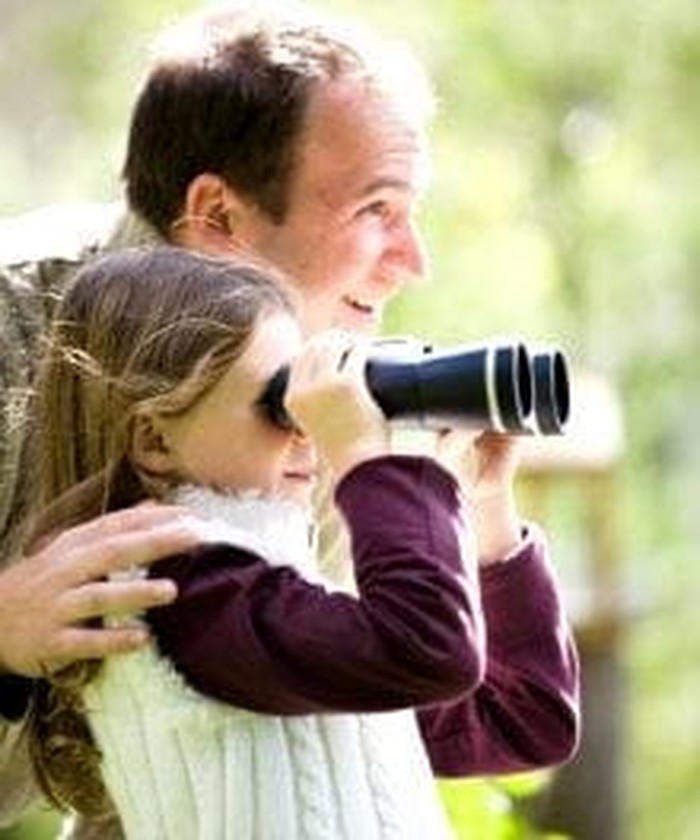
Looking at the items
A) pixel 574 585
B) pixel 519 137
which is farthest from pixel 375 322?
pixel 519 137

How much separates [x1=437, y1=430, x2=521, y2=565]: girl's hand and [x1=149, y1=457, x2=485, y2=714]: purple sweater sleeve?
287mm

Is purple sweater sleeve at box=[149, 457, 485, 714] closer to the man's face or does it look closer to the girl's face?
the girl's face

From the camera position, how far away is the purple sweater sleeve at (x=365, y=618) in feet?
10.3

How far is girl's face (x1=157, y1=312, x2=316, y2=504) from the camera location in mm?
3307

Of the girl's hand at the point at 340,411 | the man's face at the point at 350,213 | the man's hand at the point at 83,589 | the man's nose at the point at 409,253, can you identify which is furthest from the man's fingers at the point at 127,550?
the man's nose at the point at 409,253

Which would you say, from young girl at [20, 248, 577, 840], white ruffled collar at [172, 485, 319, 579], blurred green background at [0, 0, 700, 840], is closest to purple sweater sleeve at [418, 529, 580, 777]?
young girl at [20, 248, 577, 840]

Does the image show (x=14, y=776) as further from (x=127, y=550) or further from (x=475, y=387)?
(x=475, y=387)

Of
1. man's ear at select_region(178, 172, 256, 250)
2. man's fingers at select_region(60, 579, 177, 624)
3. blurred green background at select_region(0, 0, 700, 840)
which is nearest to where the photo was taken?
man's fingers at select_region(60, 579, 177, 624)

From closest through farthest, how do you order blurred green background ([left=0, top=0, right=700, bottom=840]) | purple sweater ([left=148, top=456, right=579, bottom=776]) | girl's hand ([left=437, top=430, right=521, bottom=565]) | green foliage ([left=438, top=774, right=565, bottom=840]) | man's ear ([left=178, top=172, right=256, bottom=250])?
1. purple sweater ([left=148, top=456, right=579, bottom=776])
2. girl's hand ([left=437, top=430, right=521, bottom=565])
3. man's ear ([left=178, top=172, right=256, bottom=250])
4. green foliage ([left=438, top=774, right=565, bottom=840])
5. blurred green background ([left=0, top=0, right=700, bottom=840])

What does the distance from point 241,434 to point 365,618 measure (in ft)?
0.82

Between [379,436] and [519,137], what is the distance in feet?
44.2

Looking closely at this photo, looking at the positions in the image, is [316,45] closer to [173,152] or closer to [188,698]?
[173,152]

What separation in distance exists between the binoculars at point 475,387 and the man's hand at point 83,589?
0.77 feet

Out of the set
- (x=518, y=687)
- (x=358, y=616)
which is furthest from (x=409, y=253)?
(x=358, y=616)
